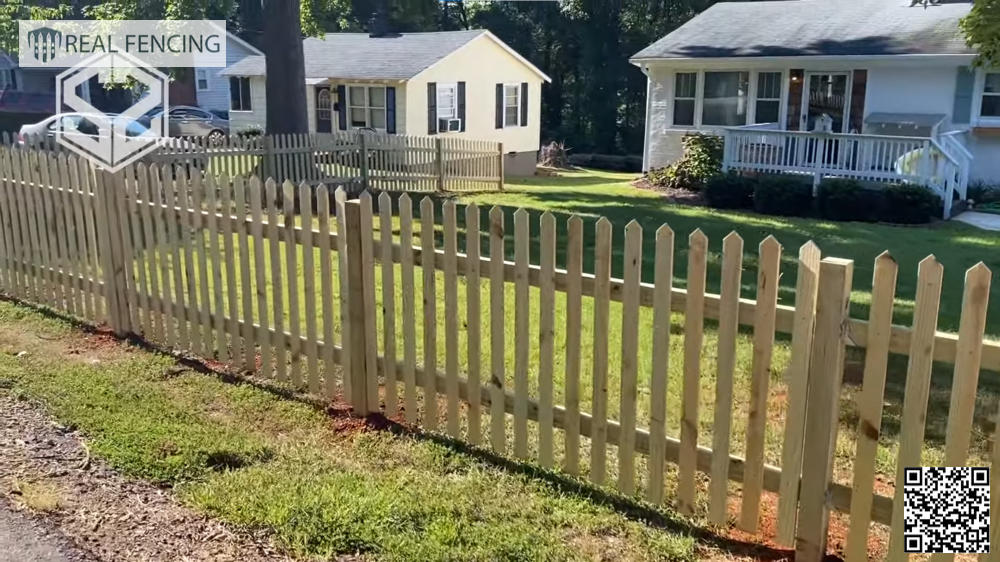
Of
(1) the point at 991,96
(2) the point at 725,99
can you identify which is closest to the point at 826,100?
(2) the point at 725,99

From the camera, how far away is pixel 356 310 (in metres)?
5.04

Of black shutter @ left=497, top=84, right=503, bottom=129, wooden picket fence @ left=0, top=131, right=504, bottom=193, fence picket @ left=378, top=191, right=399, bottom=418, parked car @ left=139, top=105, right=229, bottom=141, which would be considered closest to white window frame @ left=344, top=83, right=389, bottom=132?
black shutter @ left=497, top=84, right=503, bottom=129

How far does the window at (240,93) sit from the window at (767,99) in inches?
773

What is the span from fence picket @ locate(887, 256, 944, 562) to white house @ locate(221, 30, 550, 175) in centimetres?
2528

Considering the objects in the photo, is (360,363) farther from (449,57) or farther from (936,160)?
(449,57)

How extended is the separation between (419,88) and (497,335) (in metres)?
24.4

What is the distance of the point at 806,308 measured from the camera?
137 inches

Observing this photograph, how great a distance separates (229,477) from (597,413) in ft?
6.09

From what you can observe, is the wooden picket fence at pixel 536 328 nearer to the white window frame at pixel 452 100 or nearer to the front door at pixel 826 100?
the front door at pixel 826 100

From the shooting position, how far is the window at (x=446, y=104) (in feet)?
94.8

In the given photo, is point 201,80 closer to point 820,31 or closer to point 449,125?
point 449,125

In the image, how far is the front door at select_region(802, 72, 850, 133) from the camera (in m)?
20.8

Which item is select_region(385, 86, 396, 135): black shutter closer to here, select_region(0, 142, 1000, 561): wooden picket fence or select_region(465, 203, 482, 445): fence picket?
select_region(0, 142, 1000, 561): wooden picket fence

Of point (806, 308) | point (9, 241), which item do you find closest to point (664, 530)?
point (806, 308)
